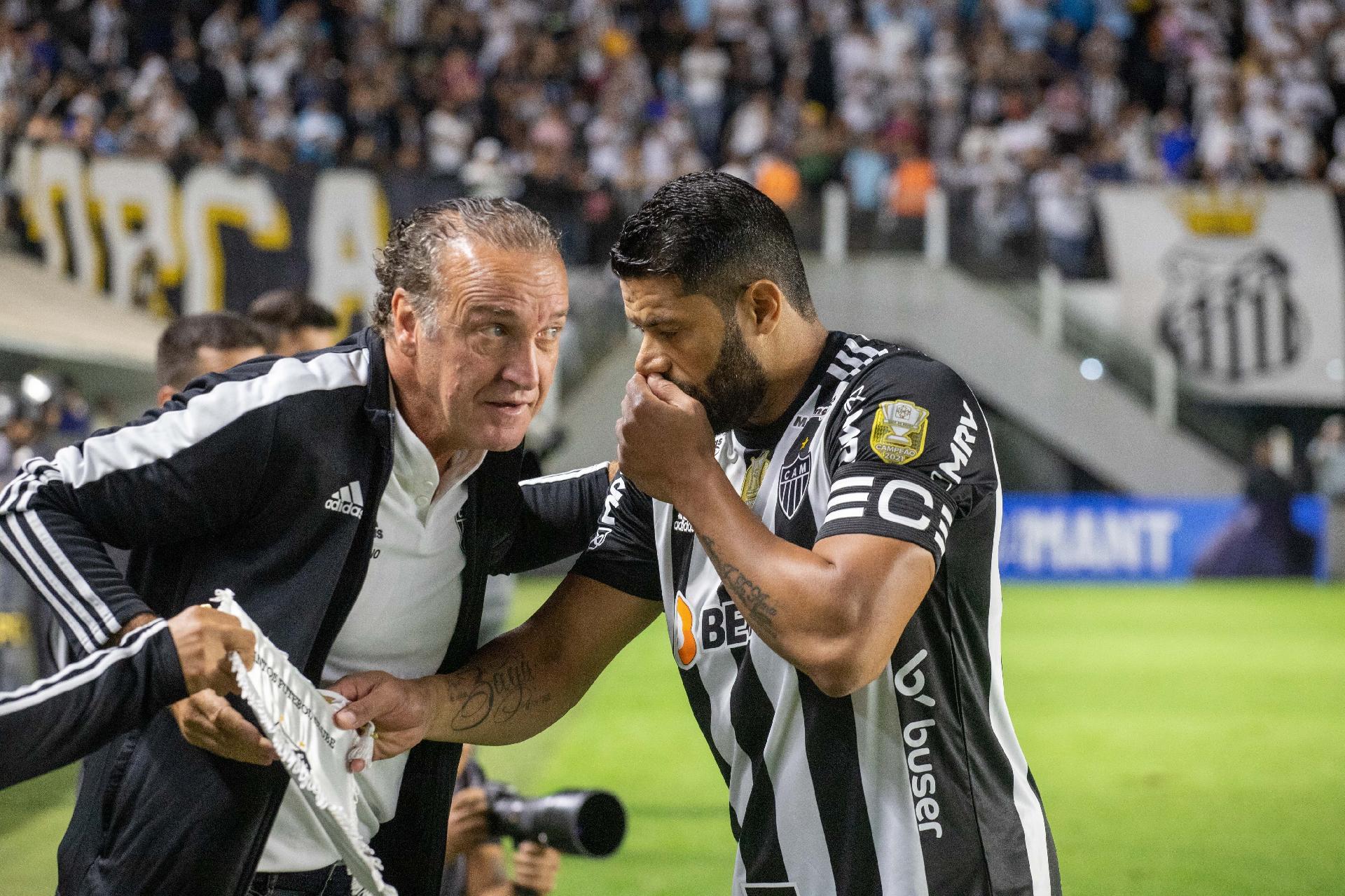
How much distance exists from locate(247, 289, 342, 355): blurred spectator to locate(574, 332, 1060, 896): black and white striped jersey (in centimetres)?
345

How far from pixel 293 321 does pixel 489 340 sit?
3.31m

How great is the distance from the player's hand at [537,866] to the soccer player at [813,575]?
4.52 feet

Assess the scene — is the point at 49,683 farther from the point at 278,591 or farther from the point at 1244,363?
the point at 1244,363

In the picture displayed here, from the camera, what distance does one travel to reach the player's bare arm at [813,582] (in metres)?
2.17

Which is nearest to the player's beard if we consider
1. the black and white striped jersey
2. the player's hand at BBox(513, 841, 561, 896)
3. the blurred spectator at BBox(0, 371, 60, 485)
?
the black and white striped jersey

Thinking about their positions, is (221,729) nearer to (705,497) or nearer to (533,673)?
(533,673)

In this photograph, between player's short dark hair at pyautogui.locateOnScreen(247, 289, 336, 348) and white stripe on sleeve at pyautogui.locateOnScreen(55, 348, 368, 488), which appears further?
player's short dark hair at pyautogui.locateOnScreen(247, 289, 336, 348)

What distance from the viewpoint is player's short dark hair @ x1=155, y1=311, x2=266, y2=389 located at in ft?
15.2

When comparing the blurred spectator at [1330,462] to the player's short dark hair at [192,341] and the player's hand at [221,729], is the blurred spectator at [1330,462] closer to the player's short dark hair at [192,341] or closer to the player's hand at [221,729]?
the player's short dark hair at [192,341]

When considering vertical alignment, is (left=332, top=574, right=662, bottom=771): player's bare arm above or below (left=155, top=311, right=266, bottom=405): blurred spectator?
below

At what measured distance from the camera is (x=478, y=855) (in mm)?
4402

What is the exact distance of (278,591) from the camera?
8.21 ft

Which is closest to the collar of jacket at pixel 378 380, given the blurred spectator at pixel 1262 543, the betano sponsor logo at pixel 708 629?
the betano sponsor logo at pixel 708 629

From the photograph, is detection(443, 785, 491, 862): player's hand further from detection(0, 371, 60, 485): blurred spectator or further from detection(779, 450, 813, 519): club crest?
detection(0, 371, 60, 485): blurred spectator
